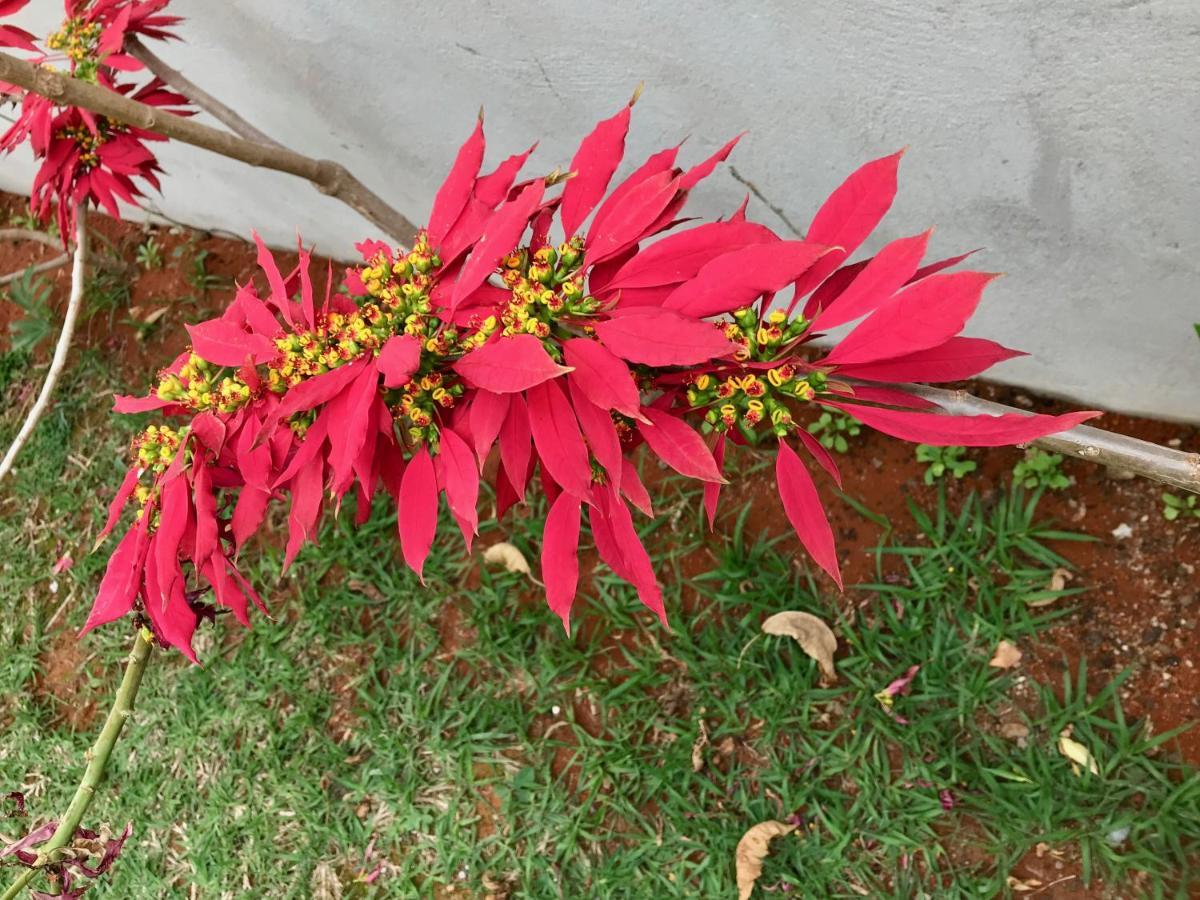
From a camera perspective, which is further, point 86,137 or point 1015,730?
point 1015,730

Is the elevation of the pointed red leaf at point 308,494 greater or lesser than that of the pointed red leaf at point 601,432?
lesser

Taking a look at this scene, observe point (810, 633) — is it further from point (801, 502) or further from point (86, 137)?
point (86, 137)

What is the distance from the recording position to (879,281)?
70 centimetres

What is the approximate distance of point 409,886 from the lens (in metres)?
1.69

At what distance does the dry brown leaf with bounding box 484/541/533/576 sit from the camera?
184 cm

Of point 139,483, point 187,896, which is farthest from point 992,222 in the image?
point 187,896

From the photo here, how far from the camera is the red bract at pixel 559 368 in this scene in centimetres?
70

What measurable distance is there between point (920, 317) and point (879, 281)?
6cm

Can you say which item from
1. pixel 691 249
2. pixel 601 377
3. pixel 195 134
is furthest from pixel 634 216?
pixel 195 134

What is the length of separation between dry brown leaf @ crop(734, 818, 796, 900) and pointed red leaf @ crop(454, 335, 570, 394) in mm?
1154

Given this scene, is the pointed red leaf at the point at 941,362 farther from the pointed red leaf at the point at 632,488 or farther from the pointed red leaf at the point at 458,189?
the pointed red leaf at the point at 458,189

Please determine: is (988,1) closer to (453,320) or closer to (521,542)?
(453,320)

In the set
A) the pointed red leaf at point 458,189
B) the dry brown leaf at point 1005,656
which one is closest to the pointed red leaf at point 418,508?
the pointed red leaf at point 458,189

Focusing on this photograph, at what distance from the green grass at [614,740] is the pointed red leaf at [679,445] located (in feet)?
3.33
